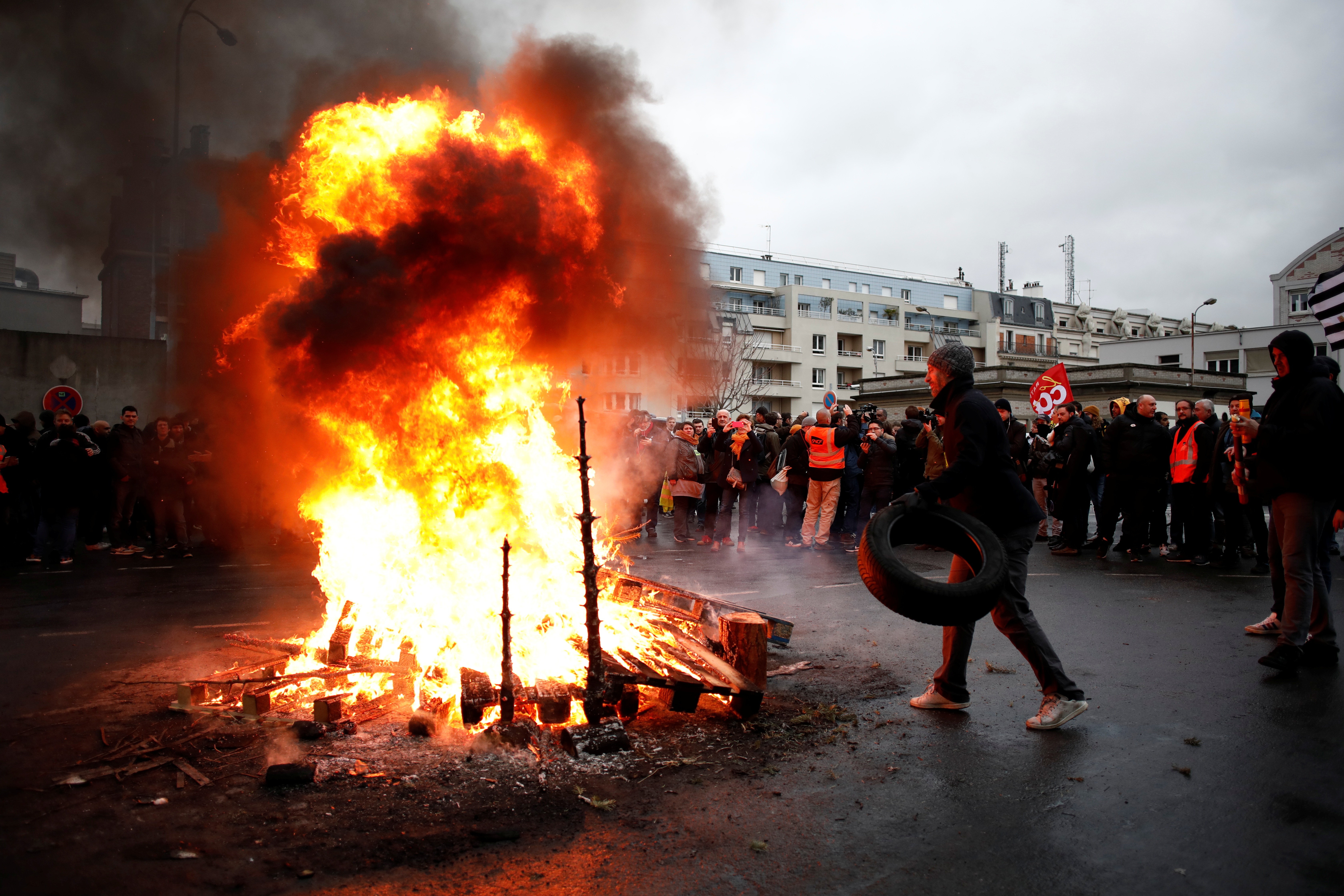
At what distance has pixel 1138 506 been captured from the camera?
460 inches

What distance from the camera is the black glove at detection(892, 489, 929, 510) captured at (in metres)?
4.89

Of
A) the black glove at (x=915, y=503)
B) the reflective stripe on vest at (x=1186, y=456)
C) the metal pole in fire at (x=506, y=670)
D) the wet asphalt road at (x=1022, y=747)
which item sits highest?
the reflective stripe on vest at (x=1186, y=456)

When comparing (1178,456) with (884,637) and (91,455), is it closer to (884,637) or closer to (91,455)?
(884,637)

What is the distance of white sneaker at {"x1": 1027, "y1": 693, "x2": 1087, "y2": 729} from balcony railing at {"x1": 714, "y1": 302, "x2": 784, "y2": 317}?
58399 mm

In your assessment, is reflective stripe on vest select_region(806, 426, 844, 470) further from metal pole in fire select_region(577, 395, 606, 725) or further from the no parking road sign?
the no parking road sign

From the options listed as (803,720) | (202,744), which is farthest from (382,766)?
(803,720)

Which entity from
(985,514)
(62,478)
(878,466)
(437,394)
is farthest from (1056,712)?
(62,478)

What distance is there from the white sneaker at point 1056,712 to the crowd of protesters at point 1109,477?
1.45m

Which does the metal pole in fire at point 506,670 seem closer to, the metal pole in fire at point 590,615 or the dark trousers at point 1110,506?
the metal pole in fire at point 590,615

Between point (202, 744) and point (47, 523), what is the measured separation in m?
9.53

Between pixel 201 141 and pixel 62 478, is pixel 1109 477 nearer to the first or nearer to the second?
pixel 201 141

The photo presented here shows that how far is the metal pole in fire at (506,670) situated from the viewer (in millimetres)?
4594

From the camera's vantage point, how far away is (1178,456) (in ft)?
36.8

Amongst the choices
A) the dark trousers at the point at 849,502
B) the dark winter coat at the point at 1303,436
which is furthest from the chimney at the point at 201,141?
the dark trousers at the point at 849,502
